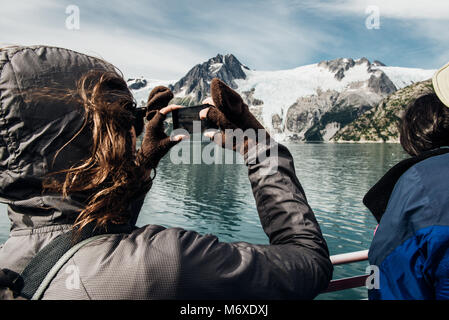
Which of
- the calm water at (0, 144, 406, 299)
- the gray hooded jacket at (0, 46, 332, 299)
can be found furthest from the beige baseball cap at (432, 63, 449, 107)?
the calm water at (0, 144, 406, 299)

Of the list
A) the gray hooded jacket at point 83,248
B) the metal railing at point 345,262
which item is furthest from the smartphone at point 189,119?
the metal railing at point 345,262

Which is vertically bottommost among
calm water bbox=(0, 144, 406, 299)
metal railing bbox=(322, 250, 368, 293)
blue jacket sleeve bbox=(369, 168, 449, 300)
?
calm water bbox=(0, 144, 406, 299)

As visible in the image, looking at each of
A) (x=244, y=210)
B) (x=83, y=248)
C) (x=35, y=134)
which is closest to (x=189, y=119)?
(x=35, y=134)

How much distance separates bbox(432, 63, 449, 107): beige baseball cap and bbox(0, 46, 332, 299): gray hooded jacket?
51.4 inches

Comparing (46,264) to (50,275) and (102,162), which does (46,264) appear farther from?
(102,162)

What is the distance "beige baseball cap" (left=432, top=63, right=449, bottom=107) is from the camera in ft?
6.59

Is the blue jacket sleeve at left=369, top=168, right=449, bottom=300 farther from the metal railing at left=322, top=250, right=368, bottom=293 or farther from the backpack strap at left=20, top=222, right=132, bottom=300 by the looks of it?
the backpack strap at left=20, top=222, right=132, bottom=300

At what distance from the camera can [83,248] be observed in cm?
131

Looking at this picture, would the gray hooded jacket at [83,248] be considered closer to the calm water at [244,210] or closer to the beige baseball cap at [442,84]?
the beige baseball cap at [442,84]

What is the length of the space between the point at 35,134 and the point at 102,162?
279 millimetres

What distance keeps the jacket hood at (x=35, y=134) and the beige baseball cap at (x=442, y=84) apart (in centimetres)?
200

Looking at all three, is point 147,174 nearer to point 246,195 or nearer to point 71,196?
point 71,196

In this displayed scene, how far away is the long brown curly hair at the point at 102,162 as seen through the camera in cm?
141

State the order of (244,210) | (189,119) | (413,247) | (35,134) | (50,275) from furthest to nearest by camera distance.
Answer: (244,210) → (189,119) → (413,247) → (35,134) → (50,275)
